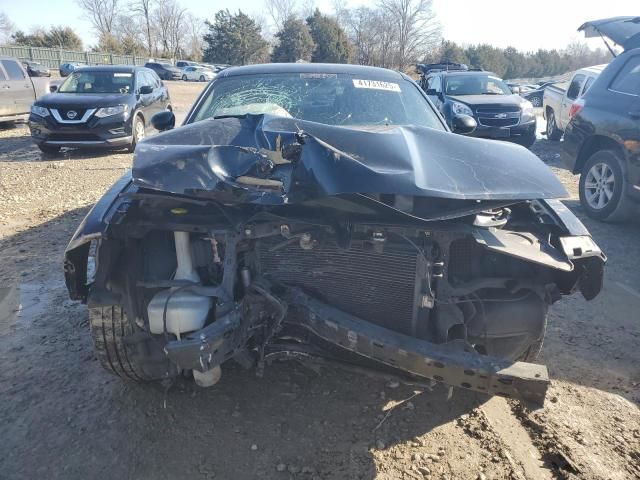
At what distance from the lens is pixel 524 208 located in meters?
2.68

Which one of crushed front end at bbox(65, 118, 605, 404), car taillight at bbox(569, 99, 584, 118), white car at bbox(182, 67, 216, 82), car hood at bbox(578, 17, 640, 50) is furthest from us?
white car at bbox(182, 67, 216, 82)

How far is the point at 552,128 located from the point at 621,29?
6517 mm

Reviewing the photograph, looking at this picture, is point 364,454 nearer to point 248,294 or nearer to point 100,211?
point 248,294

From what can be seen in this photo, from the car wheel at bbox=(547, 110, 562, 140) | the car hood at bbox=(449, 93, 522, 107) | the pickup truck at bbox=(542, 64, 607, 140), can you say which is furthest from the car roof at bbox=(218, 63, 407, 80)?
the car wheel at bbox=(547, 110, 562, 140)

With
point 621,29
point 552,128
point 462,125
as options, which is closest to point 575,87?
point 552,128

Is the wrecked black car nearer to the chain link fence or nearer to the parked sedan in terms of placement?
the parked sedan

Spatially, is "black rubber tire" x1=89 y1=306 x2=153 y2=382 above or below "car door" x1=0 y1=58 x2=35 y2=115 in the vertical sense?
below

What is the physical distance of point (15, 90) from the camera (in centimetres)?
1221

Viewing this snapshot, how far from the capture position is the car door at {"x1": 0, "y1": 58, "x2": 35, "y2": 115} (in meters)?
12.1

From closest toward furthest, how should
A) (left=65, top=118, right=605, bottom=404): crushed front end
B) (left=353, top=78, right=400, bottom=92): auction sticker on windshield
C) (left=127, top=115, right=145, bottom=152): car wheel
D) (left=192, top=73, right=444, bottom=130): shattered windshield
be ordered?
1. (left=65, top=118, right=605, bottom=404): crushed front end
2. (left=192, top=73, right=444, bottom=130): shattered windshield
3. (left=353, top=78, right=400, bottom=92): auction sticker on windshield
4. (left=127, top=115, right=145, bottom=152): car wheel

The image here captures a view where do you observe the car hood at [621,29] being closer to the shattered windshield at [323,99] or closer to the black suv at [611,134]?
the black suv at [611,134]

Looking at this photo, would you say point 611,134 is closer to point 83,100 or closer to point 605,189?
point 605,189

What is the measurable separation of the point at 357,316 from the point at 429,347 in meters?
0.44

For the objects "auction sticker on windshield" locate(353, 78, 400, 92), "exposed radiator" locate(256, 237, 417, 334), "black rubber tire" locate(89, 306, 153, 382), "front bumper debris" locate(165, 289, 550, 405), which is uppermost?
"auction sticker on windshield" locate(353, 78, 400, 92)
